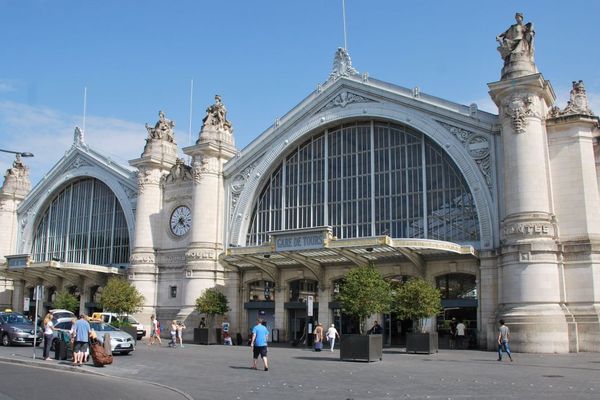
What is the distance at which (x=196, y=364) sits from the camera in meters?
24.8

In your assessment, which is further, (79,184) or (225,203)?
(79,184)

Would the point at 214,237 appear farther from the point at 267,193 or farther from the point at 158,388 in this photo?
the point at 158,388

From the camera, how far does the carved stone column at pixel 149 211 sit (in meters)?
48.7

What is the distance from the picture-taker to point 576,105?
35781 mm

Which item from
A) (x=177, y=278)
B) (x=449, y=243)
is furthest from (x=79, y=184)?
(x=449, y=243)

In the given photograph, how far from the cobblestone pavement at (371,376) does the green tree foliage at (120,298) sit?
1586 cm

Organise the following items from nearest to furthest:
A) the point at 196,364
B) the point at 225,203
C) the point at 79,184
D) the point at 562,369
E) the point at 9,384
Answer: the point at 9,384 < the point at 562,369 < the point at 196,364 < the point at 225,203 < the point at 79,184

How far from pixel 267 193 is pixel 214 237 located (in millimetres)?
5006

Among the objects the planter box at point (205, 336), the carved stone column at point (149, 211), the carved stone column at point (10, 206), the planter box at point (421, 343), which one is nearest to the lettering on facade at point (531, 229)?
the planter box at point (421, 343)

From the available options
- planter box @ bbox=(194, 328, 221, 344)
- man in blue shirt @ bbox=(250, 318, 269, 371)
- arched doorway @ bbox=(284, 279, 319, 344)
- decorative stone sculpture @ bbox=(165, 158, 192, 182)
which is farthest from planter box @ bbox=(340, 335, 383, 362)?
decorative stone sculpture @ bbox=(165, 158, 192, 182)

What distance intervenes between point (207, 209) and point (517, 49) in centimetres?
2346

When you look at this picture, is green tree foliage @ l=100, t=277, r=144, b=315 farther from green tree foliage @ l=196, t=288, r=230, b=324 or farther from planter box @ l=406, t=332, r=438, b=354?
planter box @ l=406, t=332, r=438, b=354

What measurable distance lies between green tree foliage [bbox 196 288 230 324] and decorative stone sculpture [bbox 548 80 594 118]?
2337cm

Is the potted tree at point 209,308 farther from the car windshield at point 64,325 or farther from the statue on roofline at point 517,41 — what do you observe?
the statue on roofline at point 517,41
